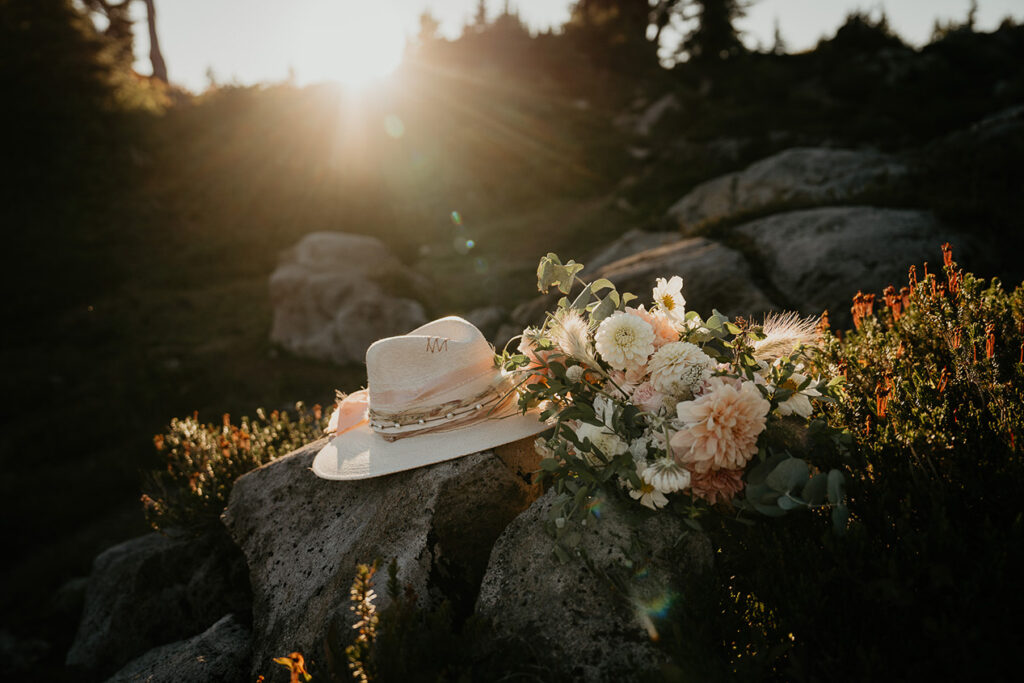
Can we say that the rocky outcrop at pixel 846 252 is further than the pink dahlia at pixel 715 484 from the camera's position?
Yes

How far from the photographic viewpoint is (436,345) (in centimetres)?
324

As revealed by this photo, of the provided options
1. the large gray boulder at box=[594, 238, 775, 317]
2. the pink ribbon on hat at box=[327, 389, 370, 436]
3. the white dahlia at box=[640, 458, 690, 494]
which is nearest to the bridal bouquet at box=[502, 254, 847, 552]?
the white dahlia at box=[640, 458, 690, 494]

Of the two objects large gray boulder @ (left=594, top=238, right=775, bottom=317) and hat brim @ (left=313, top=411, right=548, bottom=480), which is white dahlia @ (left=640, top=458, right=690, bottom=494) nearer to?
hat brim @ (left=313, top=411, right=548, bottom=480)

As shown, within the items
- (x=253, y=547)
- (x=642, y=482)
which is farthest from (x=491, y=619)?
(x=253, y=547)

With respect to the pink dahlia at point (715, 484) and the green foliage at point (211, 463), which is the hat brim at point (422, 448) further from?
the green foliage at point (211, 463)

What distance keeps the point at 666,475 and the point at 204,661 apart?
121 inches

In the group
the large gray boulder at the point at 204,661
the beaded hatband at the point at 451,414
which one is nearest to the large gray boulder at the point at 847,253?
the beaded hatband at the point at 451,414

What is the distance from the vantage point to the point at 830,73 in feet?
75.6

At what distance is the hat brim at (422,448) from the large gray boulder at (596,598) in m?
0.69

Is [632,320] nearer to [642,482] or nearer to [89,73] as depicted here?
[642,482]

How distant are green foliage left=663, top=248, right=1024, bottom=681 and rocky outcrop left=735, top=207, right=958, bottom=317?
13.2ft

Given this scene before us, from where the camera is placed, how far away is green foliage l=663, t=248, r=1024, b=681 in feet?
5.84

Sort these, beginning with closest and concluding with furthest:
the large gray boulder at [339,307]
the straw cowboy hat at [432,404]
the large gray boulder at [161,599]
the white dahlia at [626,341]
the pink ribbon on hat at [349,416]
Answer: the white dahlia at [626,341], the straw cowboy hat at [432,404], the pink ribbon on hat at [349,416], the large gray boulder at [161,599], the large gray boulder at [339,307]

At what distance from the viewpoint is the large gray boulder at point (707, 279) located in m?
6.78
